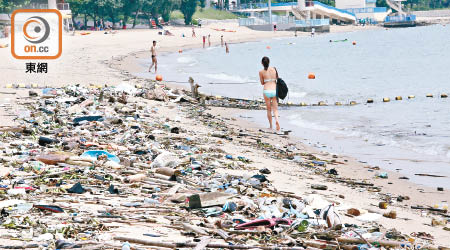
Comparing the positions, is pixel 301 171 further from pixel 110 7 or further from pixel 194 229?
pixel 110 7

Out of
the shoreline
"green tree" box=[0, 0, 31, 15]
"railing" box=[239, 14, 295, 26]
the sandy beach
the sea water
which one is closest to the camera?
the sandy beach

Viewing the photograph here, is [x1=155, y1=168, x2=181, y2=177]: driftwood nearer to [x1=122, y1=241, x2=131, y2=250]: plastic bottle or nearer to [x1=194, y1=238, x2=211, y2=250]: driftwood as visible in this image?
[x1=194, y1=238, x2=211, y2=250]: driftwood

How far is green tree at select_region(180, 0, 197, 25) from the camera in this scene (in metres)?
83.0

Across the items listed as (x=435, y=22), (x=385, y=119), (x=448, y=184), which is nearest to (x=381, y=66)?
(x=385, y=119)

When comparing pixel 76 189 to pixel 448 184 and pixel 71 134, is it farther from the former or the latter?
pixel 448 184

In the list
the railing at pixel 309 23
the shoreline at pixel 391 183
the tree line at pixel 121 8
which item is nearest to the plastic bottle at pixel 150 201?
the shoreline at pixel 391 183

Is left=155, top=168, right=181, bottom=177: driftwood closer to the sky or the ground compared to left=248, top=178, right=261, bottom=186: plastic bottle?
closer to the sky

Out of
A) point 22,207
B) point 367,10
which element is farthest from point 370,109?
point 367,10

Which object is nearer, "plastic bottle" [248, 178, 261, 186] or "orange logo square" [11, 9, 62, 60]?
"plastic bottle" [248, 178, 261, 186]

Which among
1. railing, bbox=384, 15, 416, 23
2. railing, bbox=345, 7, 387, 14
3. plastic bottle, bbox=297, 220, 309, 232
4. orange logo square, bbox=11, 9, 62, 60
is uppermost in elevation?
railing, bbox=345, 7, 387, 14

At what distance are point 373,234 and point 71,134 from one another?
6047mm

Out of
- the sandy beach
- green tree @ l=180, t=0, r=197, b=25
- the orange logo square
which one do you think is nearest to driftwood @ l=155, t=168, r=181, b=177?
the sandy beach

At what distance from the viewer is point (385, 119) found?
1636 cm

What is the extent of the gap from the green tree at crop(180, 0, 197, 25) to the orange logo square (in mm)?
22868
